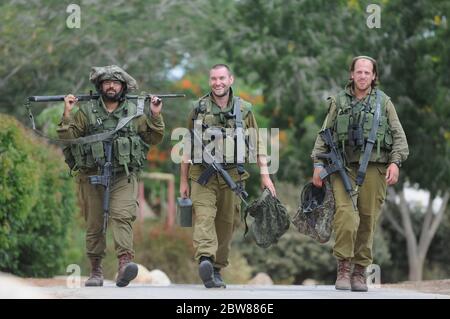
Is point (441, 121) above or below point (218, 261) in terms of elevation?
above

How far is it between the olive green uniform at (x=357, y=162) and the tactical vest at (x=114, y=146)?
175 centimetres

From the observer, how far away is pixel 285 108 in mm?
24234

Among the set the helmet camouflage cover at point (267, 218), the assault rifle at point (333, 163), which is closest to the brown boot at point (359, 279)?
the assault rifle at point (333, 163)

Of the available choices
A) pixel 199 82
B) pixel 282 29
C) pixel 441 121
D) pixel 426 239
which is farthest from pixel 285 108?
pixel 199 82

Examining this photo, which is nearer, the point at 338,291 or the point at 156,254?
the point at 338,291

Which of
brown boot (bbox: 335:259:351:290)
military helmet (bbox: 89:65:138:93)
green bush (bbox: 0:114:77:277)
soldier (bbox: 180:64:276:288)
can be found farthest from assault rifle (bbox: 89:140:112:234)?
green bush (bbox: 0:114:77:277)

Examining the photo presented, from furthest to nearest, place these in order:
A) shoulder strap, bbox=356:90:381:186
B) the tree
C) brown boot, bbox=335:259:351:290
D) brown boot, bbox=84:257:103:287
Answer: the tree → brown boot, bbox=84:257:103:287 → brown boot, bbox=335:259:351:290 → shoulder strap, bbox=356:90:381:186

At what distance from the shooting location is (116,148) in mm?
12188

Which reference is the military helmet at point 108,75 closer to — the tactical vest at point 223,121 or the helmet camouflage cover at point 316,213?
the tactical vest at point 223,121

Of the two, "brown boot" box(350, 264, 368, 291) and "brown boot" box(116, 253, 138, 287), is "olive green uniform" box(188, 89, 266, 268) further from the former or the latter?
"brown boot" box(350, 264, 368, 291)

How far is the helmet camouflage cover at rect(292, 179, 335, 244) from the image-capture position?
12328 millimetres

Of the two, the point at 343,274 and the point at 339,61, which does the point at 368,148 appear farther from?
the point at 339,61

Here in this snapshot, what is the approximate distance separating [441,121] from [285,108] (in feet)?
10.9

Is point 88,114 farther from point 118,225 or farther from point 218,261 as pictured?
point 218,261
